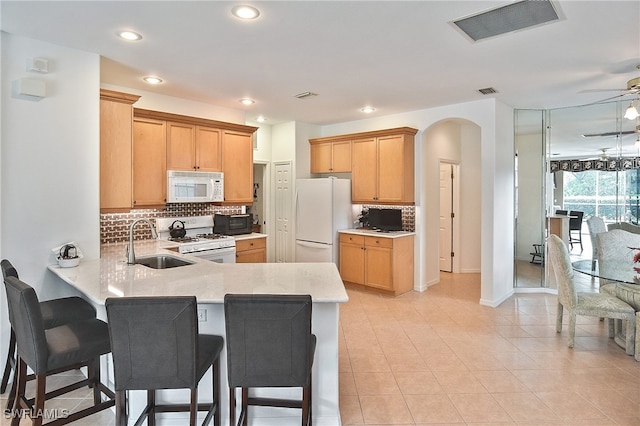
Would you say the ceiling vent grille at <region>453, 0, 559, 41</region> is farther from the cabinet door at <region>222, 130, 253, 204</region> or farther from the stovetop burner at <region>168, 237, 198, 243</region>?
the stovetop burner at <region>168, 237, 198, 243</region>

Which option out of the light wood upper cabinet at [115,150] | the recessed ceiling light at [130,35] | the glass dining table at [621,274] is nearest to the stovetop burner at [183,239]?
the light wood upper cabinet at [115,150]

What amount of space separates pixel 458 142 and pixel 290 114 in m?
3.19

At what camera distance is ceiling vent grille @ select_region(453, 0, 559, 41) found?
2527 mm

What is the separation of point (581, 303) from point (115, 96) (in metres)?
4.85

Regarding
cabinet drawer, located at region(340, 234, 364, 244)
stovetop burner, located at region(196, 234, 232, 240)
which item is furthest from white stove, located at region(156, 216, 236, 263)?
cabinet drawer, located at region(340, 234, 364, 244)

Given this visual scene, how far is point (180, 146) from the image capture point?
4656 millimetres

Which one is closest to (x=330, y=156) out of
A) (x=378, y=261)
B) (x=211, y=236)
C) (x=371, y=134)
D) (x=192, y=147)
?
(x=371, y=134)

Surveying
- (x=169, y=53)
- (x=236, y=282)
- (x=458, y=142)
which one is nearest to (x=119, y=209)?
(x=169, y=53)

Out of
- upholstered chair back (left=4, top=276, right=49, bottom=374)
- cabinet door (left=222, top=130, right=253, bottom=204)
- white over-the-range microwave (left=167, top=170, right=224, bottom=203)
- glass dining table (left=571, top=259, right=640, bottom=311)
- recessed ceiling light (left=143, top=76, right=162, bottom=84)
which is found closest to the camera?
upholstered chair back (left=4, top=276, right=49, bottom=374)

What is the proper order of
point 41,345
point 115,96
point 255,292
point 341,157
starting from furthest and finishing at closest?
point 341,157, point 115,96, point 255,292, point 41,345

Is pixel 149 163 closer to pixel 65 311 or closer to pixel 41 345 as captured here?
pixel 65 311

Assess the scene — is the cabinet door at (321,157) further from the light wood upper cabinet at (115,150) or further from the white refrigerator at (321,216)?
the light wood upper cabinet at (115,150)

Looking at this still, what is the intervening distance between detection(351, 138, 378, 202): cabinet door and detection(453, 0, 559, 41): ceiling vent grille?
3027 mm

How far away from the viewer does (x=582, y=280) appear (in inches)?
237
